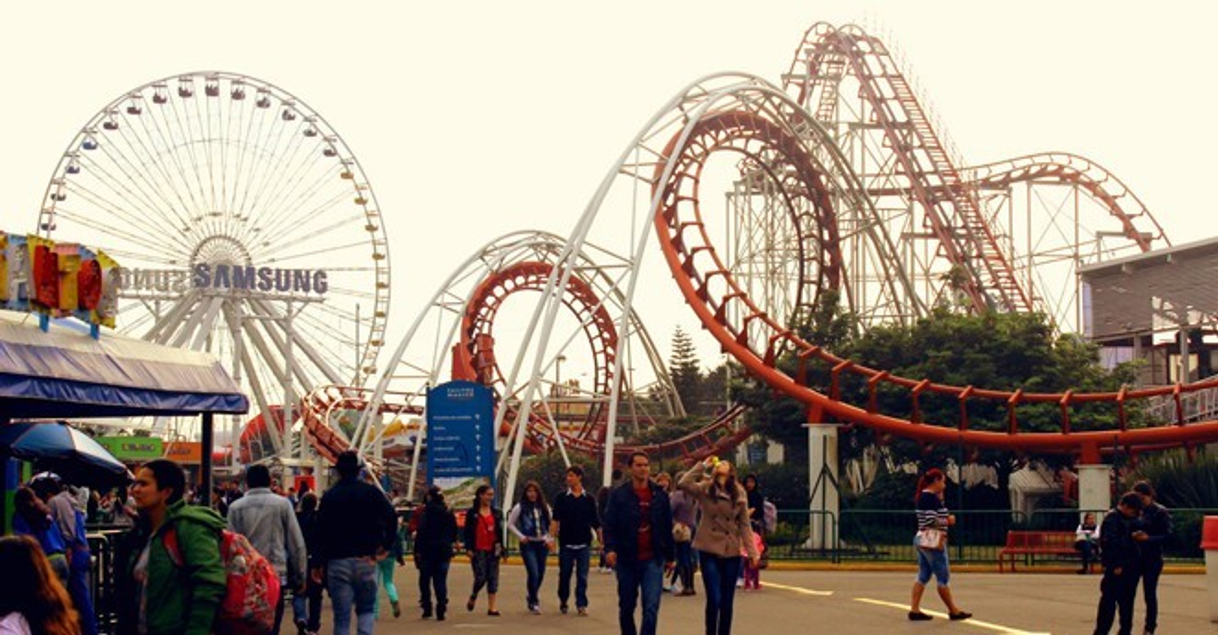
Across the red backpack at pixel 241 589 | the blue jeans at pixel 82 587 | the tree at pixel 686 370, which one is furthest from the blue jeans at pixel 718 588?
the tree at pixel 686 370

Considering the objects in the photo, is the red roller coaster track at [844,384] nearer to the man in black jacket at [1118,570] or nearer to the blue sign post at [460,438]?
the blue sign post at [460,438]

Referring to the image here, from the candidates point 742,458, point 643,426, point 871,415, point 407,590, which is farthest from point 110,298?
point 643,426

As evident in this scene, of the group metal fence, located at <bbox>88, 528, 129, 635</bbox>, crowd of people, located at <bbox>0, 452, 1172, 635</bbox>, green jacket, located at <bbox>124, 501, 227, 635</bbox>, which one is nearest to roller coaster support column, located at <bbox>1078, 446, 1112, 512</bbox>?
crowd of people, located at <bbox>0, 452, 1172, 635</bbox>

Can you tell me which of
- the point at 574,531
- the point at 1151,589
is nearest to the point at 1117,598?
the point at 1151,589

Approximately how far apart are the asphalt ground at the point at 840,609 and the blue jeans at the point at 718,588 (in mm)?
2306

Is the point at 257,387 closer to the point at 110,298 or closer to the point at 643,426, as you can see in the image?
the point at 643,426

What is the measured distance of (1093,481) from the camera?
38688mm

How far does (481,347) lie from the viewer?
5956 centimetres

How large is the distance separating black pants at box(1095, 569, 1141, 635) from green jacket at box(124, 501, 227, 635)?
403 inches

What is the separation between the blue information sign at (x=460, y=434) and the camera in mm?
31953

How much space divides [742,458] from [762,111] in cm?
2386

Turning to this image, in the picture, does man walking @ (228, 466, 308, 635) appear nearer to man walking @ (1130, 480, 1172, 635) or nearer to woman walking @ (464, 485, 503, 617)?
woman walking @ (464, 485, 503, 617)

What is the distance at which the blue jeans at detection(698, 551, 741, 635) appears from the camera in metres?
16.1

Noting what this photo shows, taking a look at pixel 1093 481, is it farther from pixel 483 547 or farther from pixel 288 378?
pixel 288 378
